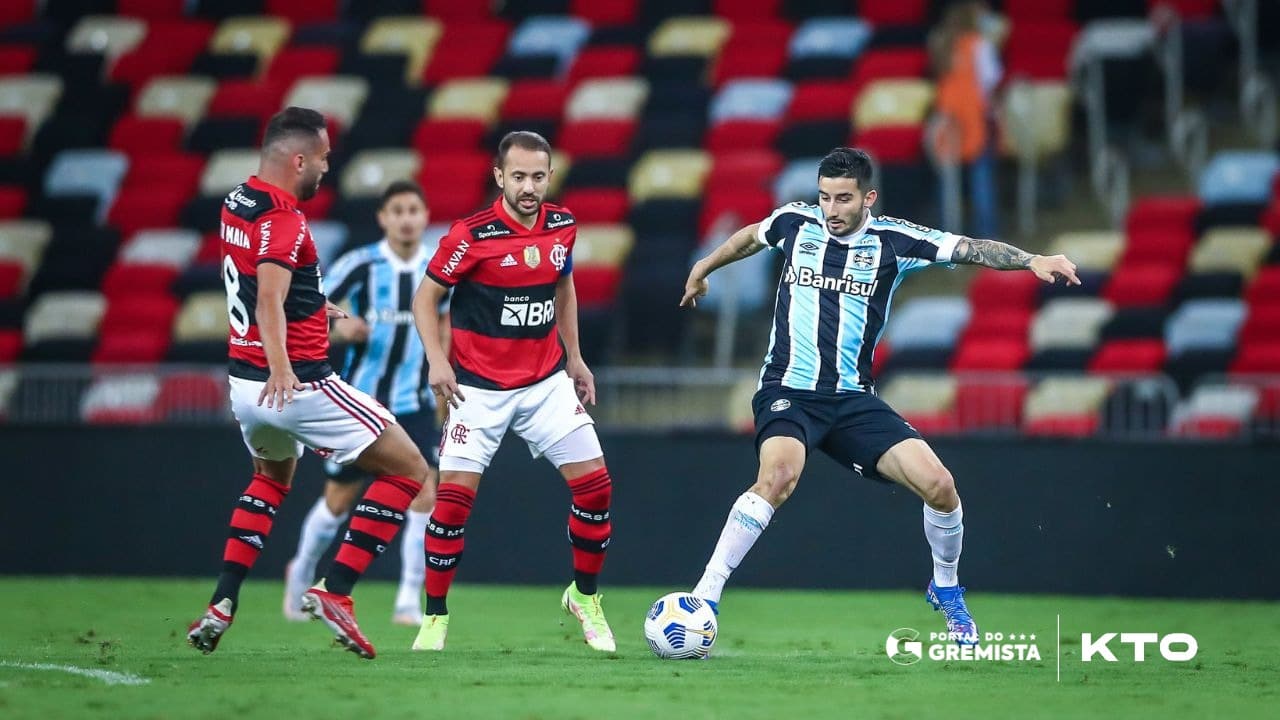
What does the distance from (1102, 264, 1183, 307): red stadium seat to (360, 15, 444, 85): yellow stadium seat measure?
336 inches

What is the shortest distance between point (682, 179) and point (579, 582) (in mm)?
9121

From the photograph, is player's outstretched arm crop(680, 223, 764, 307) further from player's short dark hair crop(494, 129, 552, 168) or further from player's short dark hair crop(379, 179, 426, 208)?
player's short dark hair crop(379, 179, 426, 208)

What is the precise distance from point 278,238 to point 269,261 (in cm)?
11

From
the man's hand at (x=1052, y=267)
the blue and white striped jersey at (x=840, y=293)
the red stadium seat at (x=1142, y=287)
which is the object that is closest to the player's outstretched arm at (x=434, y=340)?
the blue and white striped jersey at (x=840, y=293)

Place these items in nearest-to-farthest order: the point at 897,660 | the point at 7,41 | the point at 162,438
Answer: the point at 897,660 < the point at 162,438 < the point at 7,41

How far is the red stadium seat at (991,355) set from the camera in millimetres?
14383

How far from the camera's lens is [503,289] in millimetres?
8438

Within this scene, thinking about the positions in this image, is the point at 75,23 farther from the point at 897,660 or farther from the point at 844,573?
the point at 897,660

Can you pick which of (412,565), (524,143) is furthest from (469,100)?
(524,143)

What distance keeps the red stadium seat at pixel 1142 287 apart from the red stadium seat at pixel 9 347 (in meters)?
9.65

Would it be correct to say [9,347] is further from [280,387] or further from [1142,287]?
[1142,287]

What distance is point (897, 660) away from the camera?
8.02m

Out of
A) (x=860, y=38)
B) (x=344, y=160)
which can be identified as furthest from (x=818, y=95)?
(x=344, y=160)

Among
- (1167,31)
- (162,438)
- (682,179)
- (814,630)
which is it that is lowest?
(814,630)
